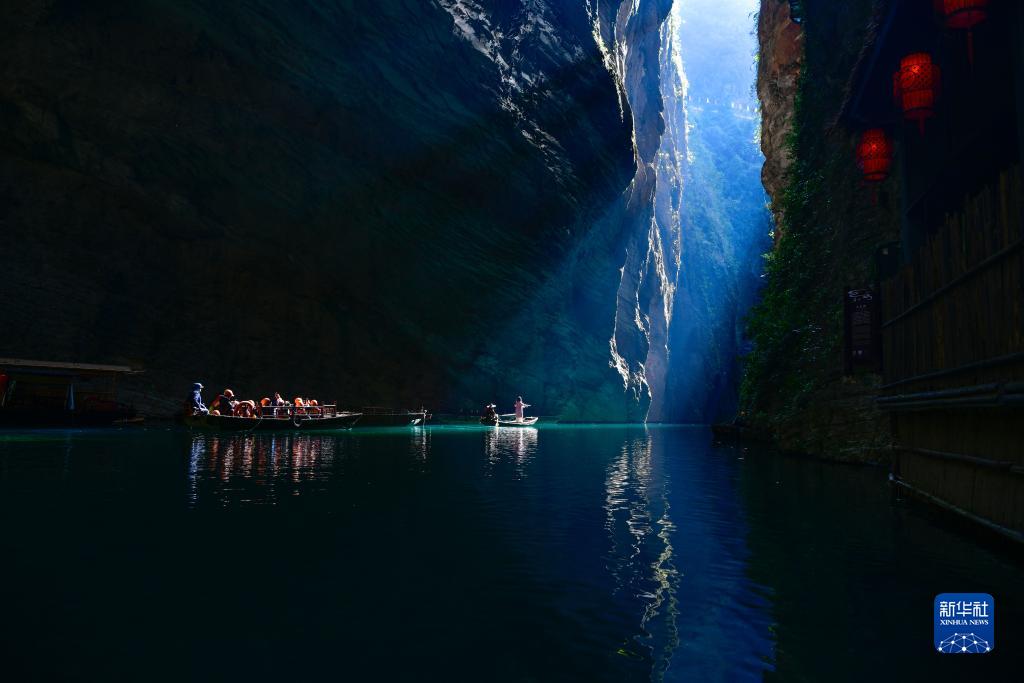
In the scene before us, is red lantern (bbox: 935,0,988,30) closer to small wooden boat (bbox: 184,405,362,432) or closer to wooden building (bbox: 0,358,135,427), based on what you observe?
small wooden boat (bbox: 184,405,362,432)

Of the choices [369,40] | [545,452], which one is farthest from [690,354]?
[545,452]

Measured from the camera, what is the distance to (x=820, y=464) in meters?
15.4

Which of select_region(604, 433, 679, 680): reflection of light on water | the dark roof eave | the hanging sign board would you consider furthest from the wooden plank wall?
the dark roof eave

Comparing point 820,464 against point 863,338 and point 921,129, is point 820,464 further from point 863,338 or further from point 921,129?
point 921,129

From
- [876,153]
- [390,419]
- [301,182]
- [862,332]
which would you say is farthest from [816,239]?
[390,419]

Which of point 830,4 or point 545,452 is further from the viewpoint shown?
point 830,4

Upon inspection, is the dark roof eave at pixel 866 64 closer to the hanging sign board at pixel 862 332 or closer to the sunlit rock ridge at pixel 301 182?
the hanging sign board at pixel 862 332

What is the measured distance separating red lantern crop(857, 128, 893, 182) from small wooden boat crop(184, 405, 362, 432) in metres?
23.8

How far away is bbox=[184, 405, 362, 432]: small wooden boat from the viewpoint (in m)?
27.1

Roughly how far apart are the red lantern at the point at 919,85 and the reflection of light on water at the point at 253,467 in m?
10.4

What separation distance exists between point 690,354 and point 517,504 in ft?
289

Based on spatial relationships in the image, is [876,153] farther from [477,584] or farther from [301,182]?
[301,182]

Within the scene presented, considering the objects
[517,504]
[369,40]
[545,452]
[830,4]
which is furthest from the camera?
[369,40]

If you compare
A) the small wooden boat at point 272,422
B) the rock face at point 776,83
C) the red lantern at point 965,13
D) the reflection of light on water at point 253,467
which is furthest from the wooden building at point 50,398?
the red lantern at point 965,13
